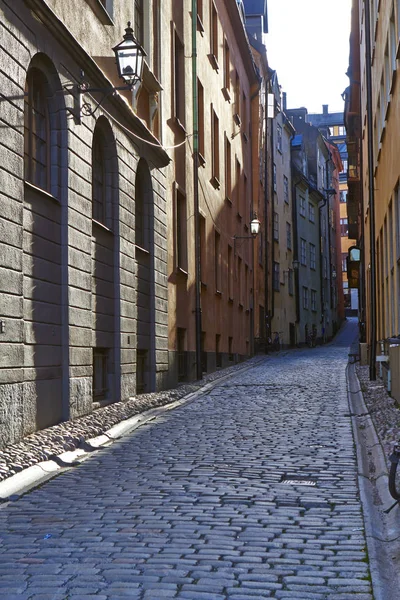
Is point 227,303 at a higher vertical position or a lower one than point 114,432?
higher

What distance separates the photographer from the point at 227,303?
2808 centimetres

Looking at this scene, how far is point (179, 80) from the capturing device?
67.9 ft

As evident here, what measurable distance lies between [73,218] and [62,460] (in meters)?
4.00

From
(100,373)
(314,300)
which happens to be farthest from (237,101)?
(314,300)

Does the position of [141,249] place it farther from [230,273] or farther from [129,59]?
[230,273]

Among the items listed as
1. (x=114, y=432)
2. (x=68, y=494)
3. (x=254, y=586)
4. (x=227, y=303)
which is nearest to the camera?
(x=254, y=586)

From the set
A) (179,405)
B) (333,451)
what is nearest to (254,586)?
(333,451)

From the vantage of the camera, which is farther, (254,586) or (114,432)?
(114,432)

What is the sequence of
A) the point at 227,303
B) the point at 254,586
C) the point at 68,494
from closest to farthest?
1. the point at 254,586
2. the point at 68,494
3. the point at 227,303

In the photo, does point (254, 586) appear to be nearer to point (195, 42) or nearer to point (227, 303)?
point (195, 42)

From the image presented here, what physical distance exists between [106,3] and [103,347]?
18.5 feet

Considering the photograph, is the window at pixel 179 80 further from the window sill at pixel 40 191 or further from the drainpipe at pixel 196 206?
the window sill at pixel 40 191

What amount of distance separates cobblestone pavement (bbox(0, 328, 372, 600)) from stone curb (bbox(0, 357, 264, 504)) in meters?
0.15

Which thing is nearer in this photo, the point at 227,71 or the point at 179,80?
the point at 179,80
